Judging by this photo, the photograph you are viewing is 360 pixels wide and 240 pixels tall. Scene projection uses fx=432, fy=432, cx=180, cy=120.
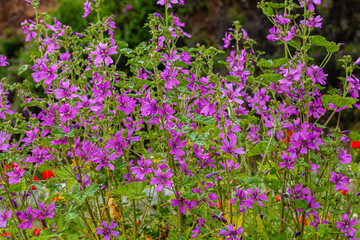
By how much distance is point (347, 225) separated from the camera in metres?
1.61

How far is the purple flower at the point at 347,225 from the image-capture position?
158cm

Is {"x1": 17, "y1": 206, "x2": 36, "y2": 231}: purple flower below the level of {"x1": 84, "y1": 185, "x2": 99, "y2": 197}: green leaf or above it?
below

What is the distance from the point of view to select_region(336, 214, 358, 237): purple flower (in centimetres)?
158

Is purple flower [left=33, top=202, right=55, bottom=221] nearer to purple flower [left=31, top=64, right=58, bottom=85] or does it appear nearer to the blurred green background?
purple flower [left=31, top=64, right=58, bottom=85]

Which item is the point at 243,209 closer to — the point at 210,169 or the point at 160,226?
the point at 210,169

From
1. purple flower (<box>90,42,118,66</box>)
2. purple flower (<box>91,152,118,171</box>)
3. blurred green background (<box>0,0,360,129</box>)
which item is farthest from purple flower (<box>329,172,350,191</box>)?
blurred green background (<box>0,0,360,129</box>)

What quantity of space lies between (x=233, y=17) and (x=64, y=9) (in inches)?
83.9

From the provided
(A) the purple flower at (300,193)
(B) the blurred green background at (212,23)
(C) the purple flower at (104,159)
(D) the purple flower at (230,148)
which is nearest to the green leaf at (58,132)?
(C) the purple flower at (104,159)

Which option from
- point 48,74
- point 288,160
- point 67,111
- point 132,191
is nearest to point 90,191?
point 132,191

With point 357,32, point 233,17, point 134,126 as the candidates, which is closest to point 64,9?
point 233,17

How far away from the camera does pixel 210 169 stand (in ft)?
5.89

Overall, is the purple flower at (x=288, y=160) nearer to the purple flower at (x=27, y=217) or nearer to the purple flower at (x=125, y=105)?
the purple flower at (x=125, y=105)

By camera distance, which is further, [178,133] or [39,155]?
[39,155]

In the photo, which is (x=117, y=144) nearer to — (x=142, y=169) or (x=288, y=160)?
(x=142, y=169)
